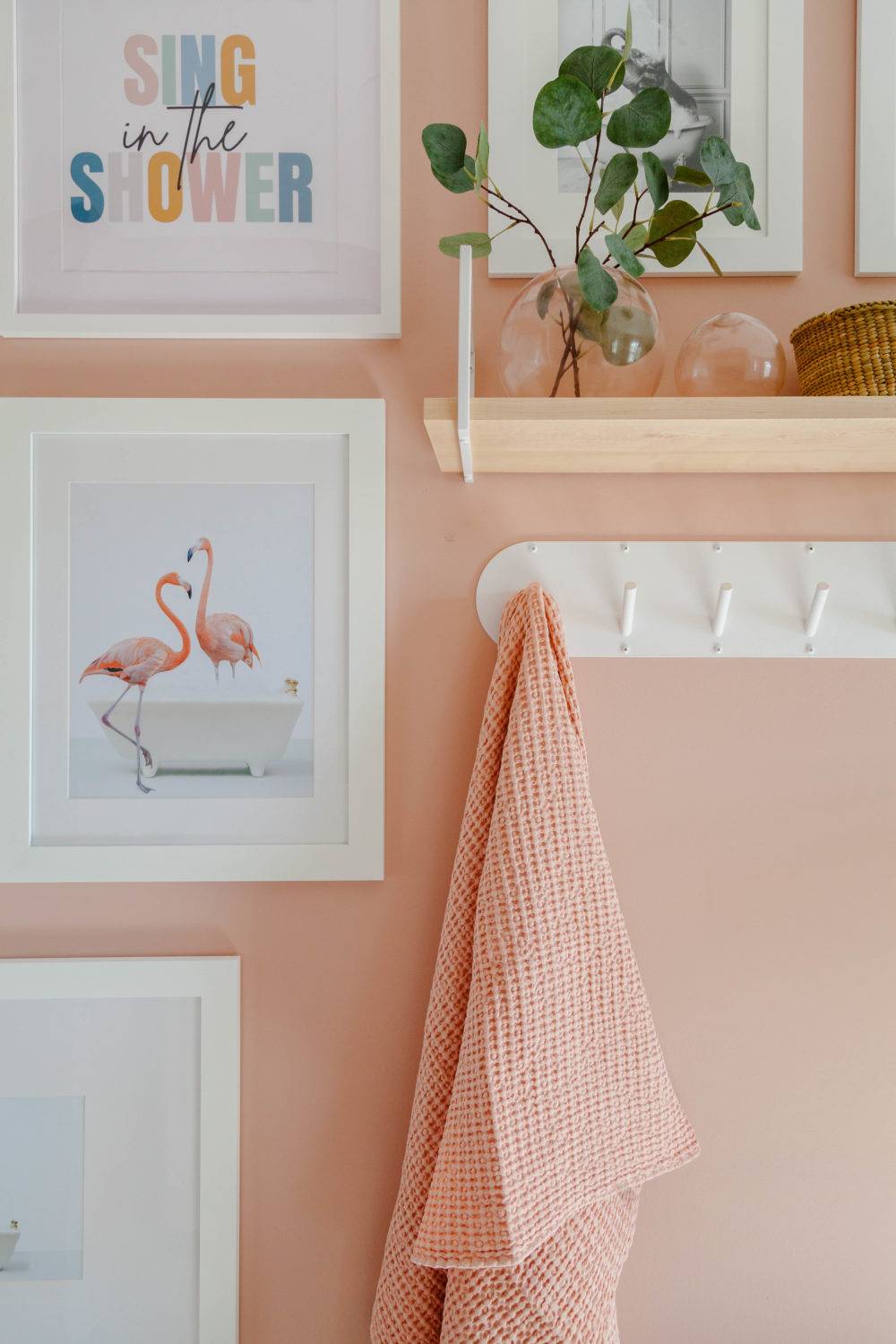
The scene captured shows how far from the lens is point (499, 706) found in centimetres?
87

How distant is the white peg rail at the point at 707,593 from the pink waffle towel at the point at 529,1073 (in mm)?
61

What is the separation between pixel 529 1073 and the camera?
789mm

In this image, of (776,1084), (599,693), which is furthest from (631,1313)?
(599,693)

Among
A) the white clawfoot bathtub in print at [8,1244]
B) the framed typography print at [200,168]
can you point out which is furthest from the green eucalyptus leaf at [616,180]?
the white clawfoot bathtub in print at [8,1244]

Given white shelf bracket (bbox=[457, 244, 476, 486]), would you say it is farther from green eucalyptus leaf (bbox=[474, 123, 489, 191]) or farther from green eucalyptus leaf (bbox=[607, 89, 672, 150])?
green eucalyptus leaf (bbox=[607, 89, 672, 150])

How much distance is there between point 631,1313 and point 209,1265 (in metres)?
0.40

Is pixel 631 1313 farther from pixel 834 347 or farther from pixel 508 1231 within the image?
pixel 834 347

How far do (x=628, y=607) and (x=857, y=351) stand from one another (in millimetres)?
286

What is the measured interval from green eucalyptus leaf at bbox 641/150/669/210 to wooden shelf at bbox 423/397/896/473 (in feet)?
0.52

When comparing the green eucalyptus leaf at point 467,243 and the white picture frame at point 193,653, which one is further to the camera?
the white picture frame at point 193,653

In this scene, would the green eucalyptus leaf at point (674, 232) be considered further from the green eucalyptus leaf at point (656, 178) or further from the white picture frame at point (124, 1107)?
the white picture frame at point (124, 1107)

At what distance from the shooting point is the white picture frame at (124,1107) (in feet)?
3.01

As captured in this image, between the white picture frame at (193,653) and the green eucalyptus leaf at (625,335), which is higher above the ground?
the green eucalyptus leaf at (625,335)

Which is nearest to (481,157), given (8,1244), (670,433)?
(670,433)
